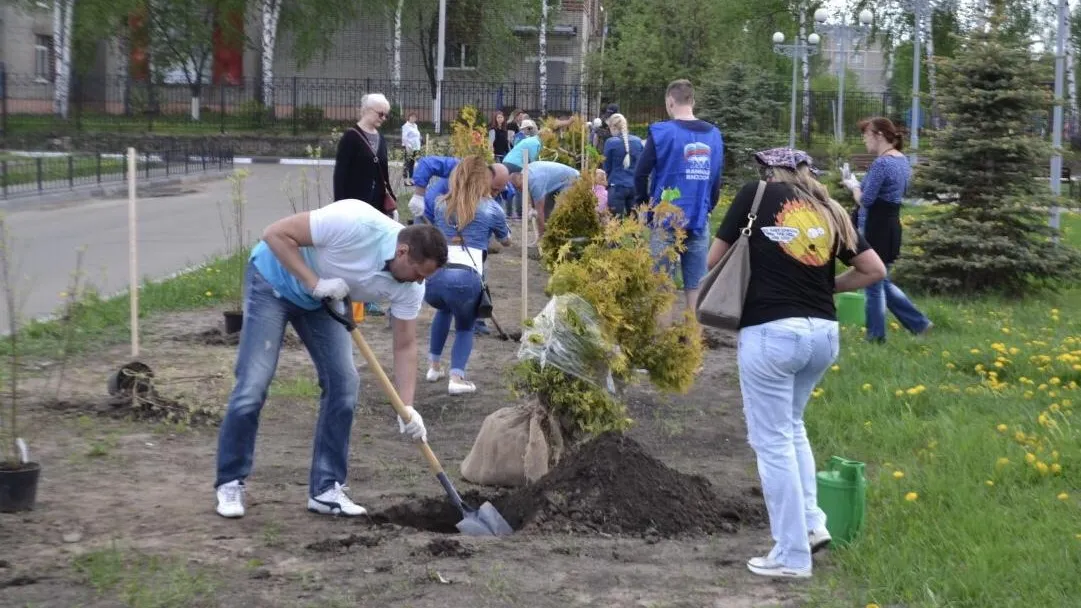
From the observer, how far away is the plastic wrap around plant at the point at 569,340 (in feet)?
21.1

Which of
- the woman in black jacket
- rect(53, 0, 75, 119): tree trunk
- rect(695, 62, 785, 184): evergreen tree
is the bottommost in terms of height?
the woman in black jacket

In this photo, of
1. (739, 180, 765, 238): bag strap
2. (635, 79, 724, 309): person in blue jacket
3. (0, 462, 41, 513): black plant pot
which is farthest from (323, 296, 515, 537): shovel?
(635, 79, 724, 309): person in blue jacket

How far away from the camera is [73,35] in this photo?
4672 centimetres

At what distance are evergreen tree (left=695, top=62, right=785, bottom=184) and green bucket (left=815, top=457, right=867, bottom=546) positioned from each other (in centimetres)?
2331

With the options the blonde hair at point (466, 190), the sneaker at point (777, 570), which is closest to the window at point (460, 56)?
the blonde hair at point (466, 190)

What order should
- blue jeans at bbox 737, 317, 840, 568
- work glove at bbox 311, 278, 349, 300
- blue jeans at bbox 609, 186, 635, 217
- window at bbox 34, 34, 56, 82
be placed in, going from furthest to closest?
window at bbox 34, 34, 56, 82 → blue jeans at bbox 609, 186, 635, 217 → work glove at bbox 311, 278, 349, 300 → blue jeans at bbox 737, 317, 840, 568

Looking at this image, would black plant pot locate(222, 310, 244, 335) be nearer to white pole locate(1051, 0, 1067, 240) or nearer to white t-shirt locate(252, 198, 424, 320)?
white t-shirt locate(252, 198, 424, 320)

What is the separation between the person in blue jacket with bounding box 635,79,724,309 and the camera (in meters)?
9.67

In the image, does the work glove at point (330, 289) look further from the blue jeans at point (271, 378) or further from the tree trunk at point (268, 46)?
the tree trunk at point (268, 46)

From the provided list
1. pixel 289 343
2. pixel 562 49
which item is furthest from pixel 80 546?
pixel 562 49

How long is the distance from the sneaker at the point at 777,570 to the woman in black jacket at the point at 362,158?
5824 mm

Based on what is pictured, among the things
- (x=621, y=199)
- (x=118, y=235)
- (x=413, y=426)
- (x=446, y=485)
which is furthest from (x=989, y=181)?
(x=118, y=235)

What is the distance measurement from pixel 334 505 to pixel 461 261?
2.98 metres

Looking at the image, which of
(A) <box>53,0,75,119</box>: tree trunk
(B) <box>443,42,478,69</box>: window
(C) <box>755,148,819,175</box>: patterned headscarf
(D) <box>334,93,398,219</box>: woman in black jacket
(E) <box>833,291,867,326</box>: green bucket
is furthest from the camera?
(B) <box>443,42,478,69</box>: window
